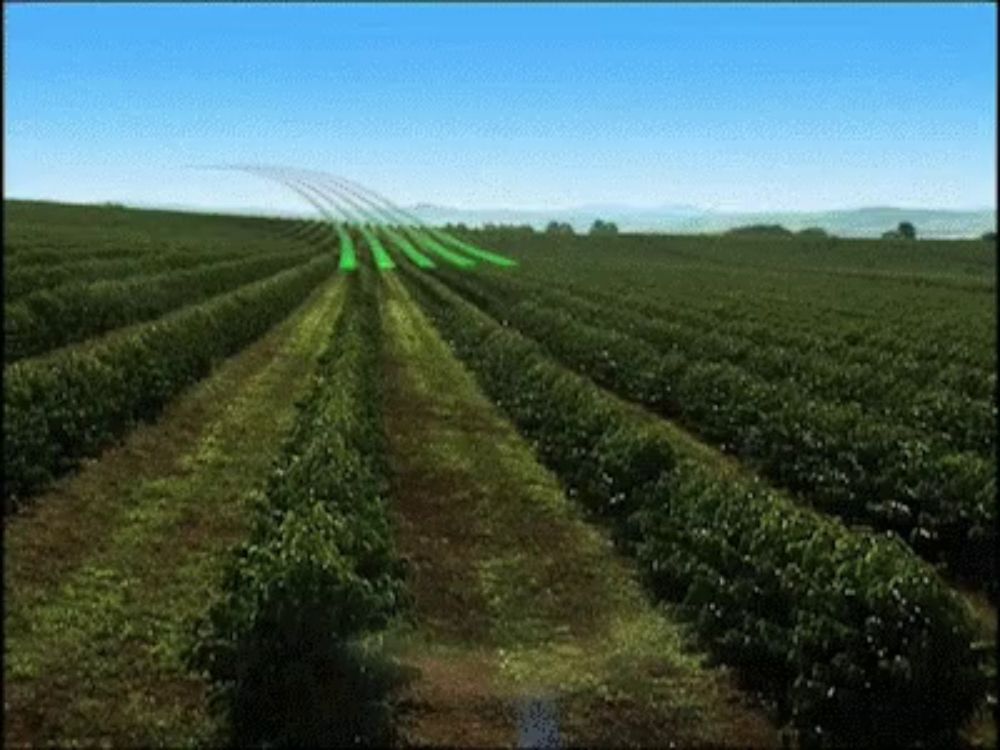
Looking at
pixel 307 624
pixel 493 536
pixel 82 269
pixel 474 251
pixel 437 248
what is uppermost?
pixel 82 269

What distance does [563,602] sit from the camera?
44.7ft

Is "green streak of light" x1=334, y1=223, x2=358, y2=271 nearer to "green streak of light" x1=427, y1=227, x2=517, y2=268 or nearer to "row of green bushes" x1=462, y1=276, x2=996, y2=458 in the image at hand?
"green streak of light" x1=427, y1=227, x2=517, y2=268

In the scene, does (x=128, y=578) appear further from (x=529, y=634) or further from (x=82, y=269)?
(x=82, y=269)

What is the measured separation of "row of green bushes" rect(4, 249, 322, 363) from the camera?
27.3 metres

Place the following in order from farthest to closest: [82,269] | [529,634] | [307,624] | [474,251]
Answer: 1. [474,251]
2. [82,269]
3. [529,634]
4. [307,624]

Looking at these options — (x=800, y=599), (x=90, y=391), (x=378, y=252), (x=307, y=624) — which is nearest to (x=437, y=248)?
(x=378, y=252)

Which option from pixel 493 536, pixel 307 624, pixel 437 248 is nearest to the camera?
pixel 307 624

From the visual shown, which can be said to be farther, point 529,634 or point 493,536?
point 493,536

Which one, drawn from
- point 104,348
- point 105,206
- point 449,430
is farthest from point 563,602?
point 105,206

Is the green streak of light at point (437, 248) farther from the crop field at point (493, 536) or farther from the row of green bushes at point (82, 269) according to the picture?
the crop field at point (493, 536)

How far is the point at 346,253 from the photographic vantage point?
9875cm

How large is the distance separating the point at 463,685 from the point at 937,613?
4224 millimetres

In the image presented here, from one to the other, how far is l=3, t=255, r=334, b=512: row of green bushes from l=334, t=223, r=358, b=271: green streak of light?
172ft

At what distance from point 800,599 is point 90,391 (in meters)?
13.0
